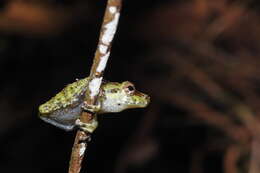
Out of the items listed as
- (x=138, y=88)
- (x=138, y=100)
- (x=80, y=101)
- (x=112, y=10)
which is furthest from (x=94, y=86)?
(x=138, y=88)

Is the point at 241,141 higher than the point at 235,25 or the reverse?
the reverse

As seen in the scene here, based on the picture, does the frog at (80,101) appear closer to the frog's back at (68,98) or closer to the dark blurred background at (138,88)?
the frog's back at (68,98)

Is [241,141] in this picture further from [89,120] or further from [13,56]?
[89,120]

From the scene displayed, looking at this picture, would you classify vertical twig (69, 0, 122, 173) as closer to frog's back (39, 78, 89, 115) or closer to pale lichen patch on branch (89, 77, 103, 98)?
pale lichen patch on branch (89, 77, 103, 98)

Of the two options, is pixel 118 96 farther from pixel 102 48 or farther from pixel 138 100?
pixel 102 48

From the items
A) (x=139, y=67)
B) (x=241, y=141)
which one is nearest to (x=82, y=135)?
(x=241, y=141)

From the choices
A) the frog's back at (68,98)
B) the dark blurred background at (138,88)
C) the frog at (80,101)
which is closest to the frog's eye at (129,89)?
the frog at (80,101)

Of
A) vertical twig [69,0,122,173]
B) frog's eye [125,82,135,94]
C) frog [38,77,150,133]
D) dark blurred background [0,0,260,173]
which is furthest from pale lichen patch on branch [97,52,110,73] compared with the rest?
dark blurred background [0,0,260,173]
